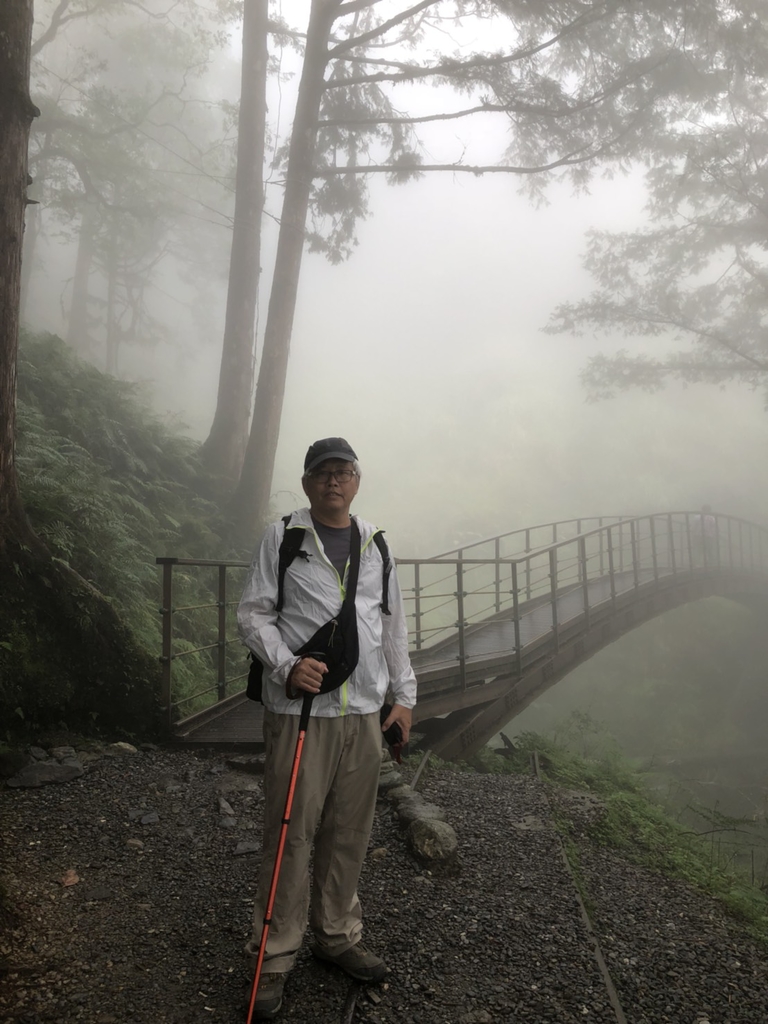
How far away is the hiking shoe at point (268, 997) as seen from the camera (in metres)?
2.11

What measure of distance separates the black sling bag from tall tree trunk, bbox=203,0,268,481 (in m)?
8.69

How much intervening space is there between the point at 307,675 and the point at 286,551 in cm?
46

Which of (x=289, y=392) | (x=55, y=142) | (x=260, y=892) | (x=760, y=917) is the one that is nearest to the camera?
(x=260, y=892)

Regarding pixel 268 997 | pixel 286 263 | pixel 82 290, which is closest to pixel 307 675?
pixel 268 997

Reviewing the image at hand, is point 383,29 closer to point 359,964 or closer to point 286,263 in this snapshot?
point 286,263

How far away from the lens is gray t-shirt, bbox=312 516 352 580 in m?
2.41

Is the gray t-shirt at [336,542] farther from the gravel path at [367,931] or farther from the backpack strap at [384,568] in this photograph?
the gravel path at [367,931]

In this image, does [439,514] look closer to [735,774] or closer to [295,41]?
[735,774]

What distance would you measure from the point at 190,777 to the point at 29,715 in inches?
43.0

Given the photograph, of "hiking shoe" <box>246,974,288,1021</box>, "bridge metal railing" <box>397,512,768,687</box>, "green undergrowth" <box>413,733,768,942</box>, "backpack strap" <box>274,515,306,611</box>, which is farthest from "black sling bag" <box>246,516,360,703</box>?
"bridge metal railing" <box>397,512,768,687</box>

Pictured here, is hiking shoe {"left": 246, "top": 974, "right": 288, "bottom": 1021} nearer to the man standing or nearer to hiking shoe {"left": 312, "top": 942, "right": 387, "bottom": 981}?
the man standing

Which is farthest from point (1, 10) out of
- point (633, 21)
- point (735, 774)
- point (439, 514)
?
point (439, 514)

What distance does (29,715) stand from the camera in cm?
414

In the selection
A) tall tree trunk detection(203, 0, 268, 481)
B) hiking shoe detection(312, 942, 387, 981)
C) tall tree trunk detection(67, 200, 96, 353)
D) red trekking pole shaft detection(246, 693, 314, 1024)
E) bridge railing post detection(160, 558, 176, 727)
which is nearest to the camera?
red trekking pole shaft detection(246, 693, 314, 1024)
